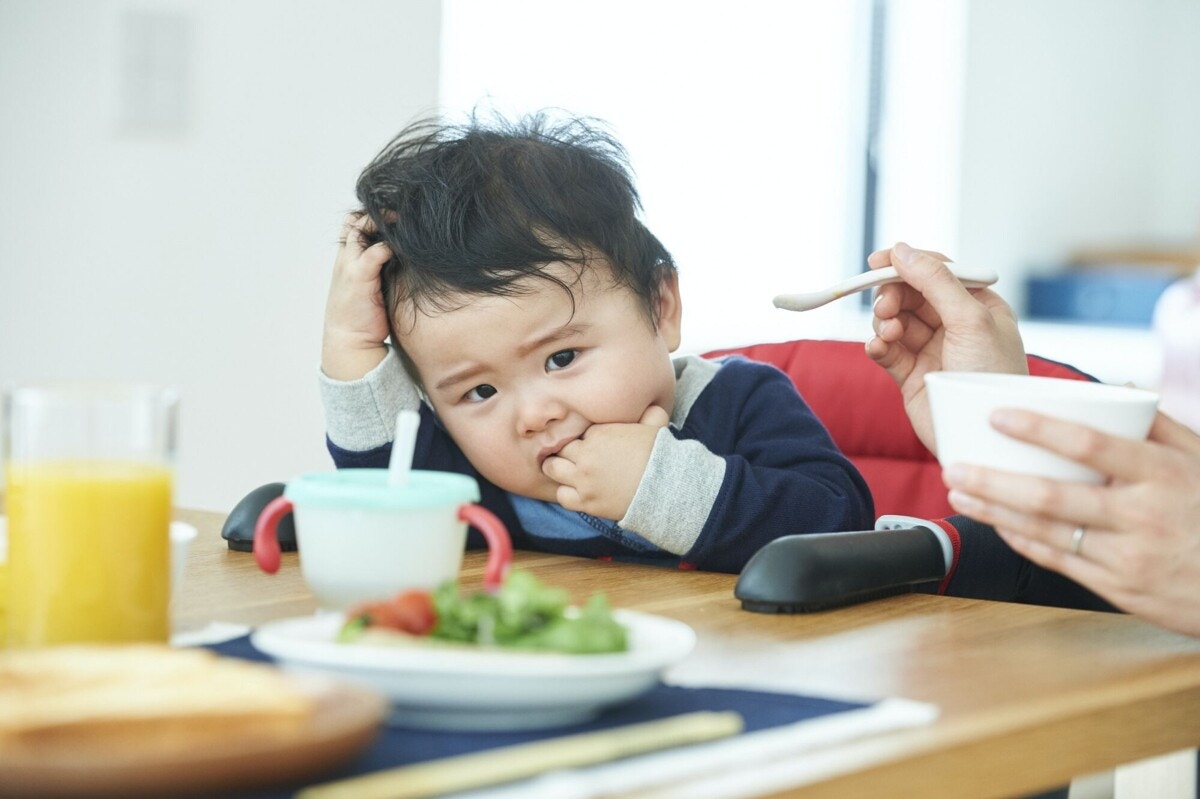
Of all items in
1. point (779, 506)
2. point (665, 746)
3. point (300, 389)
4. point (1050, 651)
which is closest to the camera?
point (665, 746)

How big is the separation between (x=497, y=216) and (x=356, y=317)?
0.17 m

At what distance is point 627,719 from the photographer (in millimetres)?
697

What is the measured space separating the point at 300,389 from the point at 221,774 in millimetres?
2287

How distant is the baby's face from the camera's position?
52.0 inches

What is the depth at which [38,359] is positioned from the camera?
2375 mm

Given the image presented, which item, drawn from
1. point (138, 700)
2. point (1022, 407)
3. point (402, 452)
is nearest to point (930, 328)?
point (1022, 407)

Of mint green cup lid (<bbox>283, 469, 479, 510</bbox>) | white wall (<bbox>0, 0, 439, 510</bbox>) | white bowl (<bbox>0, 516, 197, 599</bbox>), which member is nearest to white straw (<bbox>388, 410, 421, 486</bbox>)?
mint green cup lid (<bbox>283, 469, 479, 510</bbox>)

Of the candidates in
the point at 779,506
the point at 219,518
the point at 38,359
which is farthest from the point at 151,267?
the point at 779,506

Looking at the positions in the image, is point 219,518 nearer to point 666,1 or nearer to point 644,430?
point 644,430

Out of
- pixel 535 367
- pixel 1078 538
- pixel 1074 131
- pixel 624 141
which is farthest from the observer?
pixel 1074 131

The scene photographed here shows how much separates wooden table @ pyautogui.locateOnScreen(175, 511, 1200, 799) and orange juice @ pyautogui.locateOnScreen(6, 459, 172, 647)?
15cm

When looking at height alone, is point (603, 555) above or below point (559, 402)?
below

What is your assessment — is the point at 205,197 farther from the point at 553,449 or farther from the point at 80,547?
the point at 80,547

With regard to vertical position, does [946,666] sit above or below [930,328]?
below
